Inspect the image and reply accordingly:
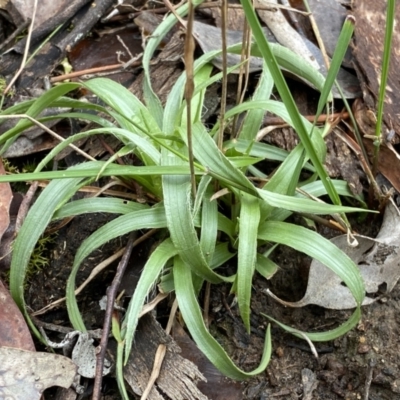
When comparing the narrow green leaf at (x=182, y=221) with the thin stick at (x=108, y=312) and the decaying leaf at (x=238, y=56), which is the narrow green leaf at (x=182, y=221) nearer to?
the thin stick at (x=108, y=312)

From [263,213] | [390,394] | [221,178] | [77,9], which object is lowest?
[390,394]

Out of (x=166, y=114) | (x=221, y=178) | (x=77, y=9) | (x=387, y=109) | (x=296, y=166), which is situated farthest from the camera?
(x=77, y=9)

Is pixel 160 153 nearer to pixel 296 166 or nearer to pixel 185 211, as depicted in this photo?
pixel 185 211

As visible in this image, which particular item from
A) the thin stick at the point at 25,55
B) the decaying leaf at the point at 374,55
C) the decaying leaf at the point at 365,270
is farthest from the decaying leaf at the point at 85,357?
the decaying leaf at the point at 374,55

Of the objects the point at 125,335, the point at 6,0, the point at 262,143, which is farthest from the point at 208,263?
the point at 6,0

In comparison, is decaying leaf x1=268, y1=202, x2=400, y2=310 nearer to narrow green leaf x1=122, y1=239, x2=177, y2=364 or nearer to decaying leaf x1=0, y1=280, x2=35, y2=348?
narrow green leaf x1=122, y1=239, x2=177, y2=364

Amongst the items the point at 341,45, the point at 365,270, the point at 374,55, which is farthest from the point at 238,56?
the point at 365,270
